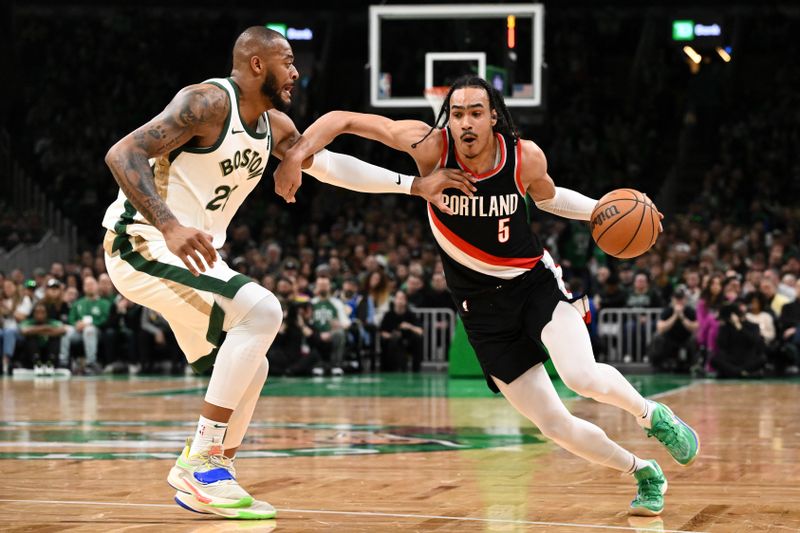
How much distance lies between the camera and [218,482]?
562 centimetres

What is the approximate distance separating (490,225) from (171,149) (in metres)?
1.54

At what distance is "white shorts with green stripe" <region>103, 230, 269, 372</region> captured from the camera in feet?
18.5

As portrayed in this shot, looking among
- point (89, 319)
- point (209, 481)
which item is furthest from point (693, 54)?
point (209, 481)

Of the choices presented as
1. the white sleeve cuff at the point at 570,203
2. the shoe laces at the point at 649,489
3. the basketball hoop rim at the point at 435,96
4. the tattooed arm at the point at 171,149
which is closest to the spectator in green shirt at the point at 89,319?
the basketball hoop rim at the point at 435,96

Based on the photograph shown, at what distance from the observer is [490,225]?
19.8 ft

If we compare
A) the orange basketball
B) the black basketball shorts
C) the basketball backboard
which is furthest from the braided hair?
the basketball backboard

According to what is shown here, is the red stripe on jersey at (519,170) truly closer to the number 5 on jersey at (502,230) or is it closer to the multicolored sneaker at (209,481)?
the number 5 on jersey at (502,230)

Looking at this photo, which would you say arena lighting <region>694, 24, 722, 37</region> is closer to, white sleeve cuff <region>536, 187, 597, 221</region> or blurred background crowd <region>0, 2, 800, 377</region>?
blurred background crowd <region>0, 2, 800, 377</region>

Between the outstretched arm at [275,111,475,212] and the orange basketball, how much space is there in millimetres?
695

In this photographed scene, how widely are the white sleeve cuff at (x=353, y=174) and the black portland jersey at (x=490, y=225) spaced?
24 centimetres

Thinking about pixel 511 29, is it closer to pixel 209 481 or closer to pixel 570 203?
pixel 570 203

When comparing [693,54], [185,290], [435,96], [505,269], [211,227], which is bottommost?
[185,290]

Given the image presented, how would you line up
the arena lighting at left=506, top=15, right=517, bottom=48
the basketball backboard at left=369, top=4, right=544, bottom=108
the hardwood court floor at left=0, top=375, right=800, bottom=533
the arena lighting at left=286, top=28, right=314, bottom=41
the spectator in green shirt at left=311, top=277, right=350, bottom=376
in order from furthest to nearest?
the arena lighting at left=286, top=28, right=314, bottom=41
the spectator in green shirt at left=311, top=277, right=350, bottom=376
the arena lighting at left=506, top=15, right=517, bottom=48
the basketball backboard at left=369, top=4, right=544, bottom=108
the hardwood court floor at left=0, top=375, right=800, bottom=533

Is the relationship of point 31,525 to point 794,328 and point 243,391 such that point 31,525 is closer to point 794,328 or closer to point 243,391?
point 243,391
